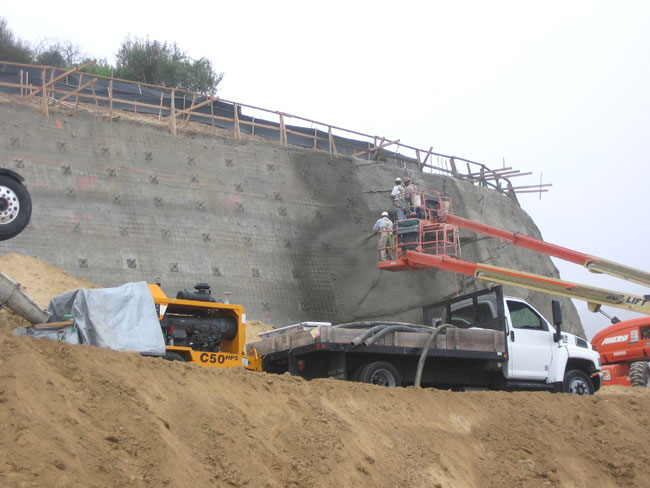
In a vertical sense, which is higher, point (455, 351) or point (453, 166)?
point (453, 166)

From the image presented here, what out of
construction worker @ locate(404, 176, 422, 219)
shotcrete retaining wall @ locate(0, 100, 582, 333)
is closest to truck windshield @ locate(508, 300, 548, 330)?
construction worker @ locate(404, 176, 422, 219)

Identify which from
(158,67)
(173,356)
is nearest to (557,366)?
(173,356)

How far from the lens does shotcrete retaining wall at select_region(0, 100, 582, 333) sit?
76.4 feet

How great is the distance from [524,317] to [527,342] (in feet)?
1.78

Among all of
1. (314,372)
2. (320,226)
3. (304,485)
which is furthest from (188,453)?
(320,226)

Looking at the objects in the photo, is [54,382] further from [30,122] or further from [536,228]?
[536,228]

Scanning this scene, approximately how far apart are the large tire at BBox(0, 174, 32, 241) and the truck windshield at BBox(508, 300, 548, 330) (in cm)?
941

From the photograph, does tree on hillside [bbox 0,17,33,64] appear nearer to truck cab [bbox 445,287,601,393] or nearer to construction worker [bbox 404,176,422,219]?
construction worker [bbox 404,176,422,219]

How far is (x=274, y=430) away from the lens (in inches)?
396

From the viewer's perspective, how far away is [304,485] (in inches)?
357

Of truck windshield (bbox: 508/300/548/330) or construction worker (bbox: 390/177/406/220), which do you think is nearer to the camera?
truck windshield (bbox: 508/300/548/330)

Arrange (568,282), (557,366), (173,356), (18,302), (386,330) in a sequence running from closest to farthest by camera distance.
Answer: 1. (18,302)
2. (173,356)
3. (386,330)
4. (557,366)
5. (568,282)

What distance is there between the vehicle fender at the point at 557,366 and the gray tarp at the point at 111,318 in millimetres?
7918

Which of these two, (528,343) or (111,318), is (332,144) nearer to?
(528,343)
